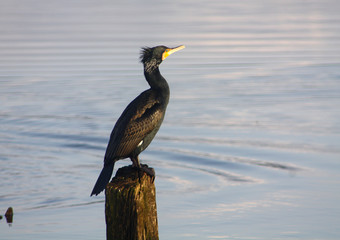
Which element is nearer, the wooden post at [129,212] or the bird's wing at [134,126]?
the wooden post at [129,212]

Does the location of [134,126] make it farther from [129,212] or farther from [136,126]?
[129,212]

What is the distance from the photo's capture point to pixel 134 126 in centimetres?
635

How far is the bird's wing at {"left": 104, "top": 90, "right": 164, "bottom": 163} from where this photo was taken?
6.24 meters

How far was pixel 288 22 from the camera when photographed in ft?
83.1

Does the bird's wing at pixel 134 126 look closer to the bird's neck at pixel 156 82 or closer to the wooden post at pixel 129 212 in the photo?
the bird's neck at pixel 156 82

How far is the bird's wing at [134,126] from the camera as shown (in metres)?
6.24

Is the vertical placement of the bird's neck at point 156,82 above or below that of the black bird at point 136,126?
above

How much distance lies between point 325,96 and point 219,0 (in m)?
22.5

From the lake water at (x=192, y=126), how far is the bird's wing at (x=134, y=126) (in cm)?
147

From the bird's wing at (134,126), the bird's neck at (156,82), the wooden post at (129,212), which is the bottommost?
the wooden post at (129,212)

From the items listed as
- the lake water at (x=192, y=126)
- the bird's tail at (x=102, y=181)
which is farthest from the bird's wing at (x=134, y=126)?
the lake water at (x=192, y=126)

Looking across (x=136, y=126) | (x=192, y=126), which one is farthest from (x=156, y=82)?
(x=192, y=126)

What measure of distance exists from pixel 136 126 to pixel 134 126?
0.02 m

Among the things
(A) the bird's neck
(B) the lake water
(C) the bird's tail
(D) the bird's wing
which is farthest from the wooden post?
(B) the lake water
